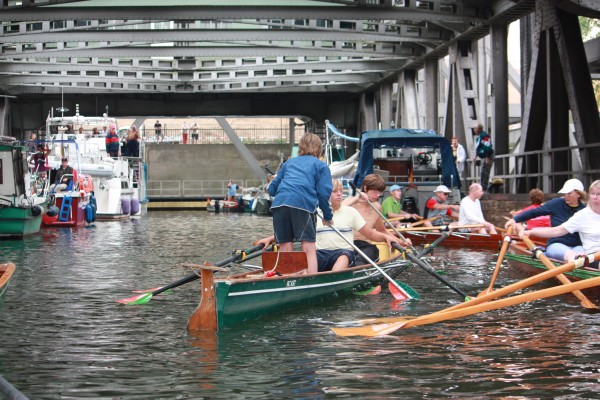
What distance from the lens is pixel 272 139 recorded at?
260 feet

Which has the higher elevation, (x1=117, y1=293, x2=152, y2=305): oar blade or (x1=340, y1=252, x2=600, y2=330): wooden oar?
(x1=340, y1=252, x2=600, y2=330): wooden oar

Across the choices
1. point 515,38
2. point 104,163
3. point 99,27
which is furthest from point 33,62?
point 515,38

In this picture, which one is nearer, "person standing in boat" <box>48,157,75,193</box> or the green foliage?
"person standing in boat" <box>48,157,75,193</box>

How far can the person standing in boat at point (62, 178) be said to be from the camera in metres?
33.1

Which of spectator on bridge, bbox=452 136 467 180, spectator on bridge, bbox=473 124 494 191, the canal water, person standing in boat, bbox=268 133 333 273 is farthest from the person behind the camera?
spectator on bridge, bbox=452 136 467 180

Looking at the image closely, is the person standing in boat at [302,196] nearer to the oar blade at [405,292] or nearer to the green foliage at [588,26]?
the oar blade at [405,292]

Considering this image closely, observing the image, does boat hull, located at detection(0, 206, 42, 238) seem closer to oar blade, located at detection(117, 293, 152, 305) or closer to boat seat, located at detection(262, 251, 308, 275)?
oar blade, located at detection(117, 293, 152, 305)

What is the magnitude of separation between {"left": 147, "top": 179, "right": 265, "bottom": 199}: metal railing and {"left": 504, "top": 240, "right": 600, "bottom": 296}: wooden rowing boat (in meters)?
47.9

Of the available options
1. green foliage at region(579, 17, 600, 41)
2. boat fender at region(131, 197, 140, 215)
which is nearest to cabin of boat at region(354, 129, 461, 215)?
boat fender at region(131, 197, 140, 215)

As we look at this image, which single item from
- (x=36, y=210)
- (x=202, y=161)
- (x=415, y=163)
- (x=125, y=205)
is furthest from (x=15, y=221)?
(x=202, y=161)

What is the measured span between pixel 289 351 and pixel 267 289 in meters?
1.55

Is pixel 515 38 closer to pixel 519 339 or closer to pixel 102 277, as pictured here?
pixel 102 277

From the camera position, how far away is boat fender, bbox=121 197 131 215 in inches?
1563

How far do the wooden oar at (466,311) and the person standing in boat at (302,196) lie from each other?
5.54 ft
